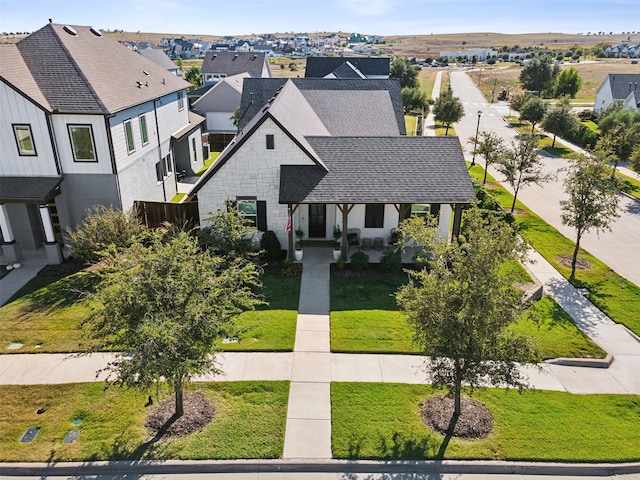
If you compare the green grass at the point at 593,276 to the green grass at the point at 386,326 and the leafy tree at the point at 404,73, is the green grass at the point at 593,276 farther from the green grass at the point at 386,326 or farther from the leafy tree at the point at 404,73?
the leafy tree at the point at 404,73

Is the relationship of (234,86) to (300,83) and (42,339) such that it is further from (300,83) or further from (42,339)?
(42,339)

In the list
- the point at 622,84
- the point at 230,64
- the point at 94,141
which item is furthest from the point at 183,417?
the point at 230,64

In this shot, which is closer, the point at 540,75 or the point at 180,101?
the point at 180,101

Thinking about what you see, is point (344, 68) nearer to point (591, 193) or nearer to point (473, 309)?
point (591, 193)

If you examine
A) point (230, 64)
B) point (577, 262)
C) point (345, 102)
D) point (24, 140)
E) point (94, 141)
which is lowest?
point (577, 262)

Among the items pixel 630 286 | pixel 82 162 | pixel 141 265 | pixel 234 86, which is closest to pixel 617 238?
pixel 630 286

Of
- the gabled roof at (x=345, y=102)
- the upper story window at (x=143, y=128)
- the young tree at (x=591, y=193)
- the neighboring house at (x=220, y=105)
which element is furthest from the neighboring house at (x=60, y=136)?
the neighboring house at (x=220, y=105)

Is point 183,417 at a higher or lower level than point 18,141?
lower
